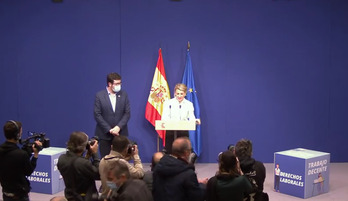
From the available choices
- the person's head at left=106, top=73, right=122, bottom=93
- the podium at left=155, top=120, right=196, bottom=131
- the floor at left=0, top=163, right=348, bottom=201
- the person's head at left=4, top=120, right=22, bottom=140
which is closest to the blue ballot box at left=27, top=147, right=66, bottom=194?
the floor at left=0, top=163, right=348, bottom=201

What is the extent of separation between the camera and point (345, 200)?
19.3 feet

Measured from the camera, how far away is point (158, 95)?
7508 millimetres

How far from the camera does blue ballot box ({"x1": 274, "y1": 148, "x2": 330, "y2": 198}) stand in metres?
5.93

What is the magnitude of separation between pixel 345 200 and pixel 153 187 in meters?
3.27

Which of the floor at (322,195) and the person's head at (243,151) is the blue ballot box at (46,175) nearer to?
the floor at (322,195)

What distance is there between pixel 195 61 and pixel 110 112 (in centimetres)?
206

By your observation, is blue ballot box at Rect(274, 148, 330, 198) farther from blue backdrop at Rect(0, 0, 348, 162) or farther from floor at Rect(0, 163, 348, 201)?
blue backdrop at Rect(0, 0, 348, 162)

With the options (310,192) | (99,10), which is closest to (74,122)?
(99,10)

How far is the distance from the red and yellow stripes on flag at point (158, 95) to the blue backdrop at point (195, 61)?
17 cm

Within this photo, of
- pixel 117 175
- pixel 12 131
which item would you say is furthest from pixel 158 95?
pixel 117 175

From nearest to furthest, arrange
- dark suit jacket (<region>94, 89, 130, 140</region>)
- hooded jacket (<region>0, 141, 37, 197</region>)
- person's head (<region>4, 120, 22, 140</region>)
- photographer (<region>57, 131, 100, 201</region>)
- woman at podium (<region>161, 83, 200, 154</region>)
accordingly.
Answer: photographer (<region>57, 131, 100, 201</region>), hooded jacket (<region>0, 141, 37, 197</region>), person's head (<region>4, 120, 22, 140</region>), dark suit jacket (<region>94, 89, 130, 140</region>), woman at podium (<region>161, 83, 200, 154</region>)

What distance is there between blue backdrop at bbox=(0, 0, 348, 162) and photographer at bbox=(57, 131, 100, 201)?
148 inches

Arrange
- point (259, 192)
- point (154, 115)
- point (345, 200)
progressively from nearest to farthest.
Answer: point (259, 192), point (345, 200), point (154, 115)

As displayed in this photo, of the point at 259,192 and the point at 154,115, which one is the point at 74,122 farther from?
the point at 259,192
